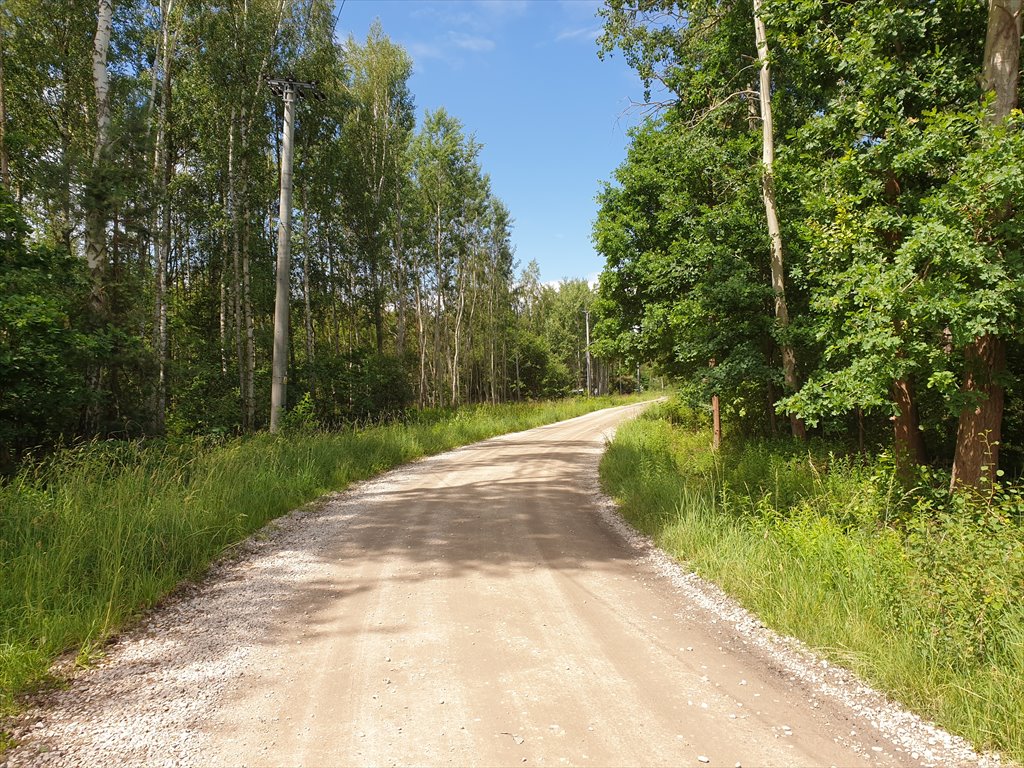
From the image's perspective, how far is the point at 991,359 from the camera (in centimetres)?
590

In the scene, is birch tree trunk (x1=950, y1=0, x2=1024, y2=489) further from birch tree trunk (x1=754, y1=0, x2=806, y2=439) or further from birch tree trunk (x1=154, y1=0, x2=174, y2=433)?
birch tree trunk (x1=154, y1=0, x2=174, y2=433)

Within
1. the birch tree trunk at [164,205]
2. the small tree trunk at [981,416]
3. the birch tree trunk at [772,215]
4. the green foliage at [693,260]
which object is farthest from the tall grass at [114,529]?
the small tree trunk at [981,416]

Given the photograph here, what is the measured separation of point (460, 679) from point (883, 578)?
3289 mm

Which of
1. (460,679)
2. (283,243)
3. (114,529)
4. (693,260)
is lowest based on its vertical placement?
(460,679)

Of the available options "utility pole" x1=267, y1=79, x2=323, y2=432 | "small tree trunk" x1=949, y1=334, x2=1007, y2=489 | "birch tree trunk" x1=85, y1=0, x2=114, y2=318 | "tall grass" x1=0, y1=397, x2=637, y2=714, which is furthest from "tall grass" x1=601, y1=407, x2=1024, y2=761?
"birch tree trunk" x1=85, y1=0, x2=114, y2=318

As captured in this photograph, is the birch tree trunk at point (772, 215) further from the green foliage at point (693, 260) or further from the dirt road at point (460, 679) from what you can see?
the dirt road at point (460, 679)

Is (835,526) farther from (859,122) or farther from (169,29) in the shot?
(169,29)

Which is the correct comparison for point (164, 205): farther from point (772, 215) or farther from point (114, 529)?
point (772, 215)

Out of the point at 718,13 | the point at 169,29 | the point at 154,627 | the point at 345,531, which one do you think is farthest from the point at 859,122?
the point at 169,29

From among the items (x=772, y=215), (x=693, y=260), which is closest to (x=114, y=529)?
(x=693, y=260)

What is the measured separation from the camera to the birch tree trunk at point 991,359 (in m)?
5.54

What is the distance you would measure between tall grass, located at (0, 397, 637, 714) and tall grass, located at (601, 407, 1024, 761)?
4980 millimetres

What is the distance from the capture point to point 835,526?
4.83 m

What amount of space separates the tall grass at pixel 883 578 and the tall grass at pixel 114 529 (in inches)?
196
